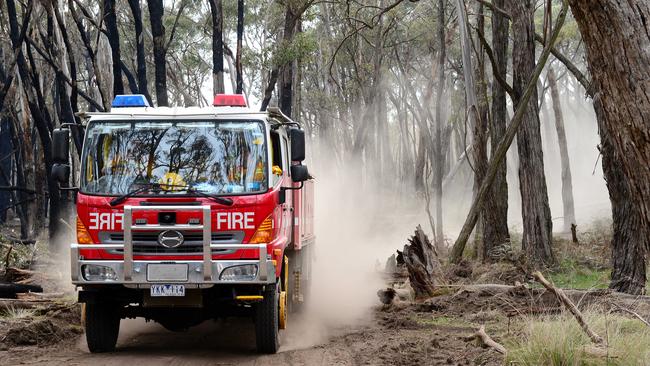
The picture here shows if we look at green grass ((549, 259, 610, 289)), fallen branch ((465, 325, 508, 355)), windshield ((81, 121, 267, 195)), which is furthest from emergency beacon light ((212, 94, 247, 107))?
green grass ((549, 259, 610, 289))

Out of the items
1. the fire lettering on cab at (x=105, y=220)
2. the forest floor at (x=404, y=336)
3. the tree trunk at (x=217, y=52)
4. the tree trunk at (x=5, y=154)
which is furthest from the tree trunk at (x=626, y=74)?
the tree trunk at (x=5, y=154)

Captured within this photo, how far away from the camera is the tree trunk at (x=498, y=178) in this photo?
18625mm

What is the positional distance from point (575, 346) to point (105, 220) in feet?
16.6

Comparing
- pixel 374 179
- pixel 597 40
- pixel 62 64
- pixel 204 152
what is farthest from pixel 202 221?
pixel 374 179

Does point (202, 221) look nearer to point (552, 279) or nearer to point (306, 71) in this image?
point (552, 279)

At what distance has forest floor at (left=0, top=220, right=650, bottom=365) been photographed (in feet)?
24.4

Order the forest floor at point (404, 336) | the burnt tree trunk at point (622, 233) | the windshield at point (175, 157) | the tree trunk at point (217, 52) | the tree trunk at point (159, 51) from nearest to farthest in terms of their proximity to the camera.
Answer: the forest floor at point (404, 336)
the windshield at point (175, 157)
the burnt tree trunk at point (622, 233)
the tree trunk at point (159, 51)
the tree trunk at point (217, 52)

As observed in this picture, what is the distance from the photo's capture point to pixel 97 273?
9438 millimetres

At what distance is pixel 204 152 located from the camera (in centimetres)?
995

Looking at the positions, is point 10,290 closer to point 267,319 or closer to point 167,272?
point 167,272

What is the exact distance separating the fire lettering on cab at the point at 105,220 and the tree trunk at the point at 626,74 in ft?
17.6

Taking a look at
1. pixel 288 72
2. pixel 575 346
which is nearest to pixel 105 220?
pixel 575 346

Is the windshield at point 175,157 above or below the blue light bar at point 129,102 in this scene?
below

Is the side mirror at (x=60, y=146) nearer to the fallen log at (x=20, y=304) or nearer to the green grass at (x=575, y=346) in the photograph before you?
the fallen log at (x=20, y=304)
